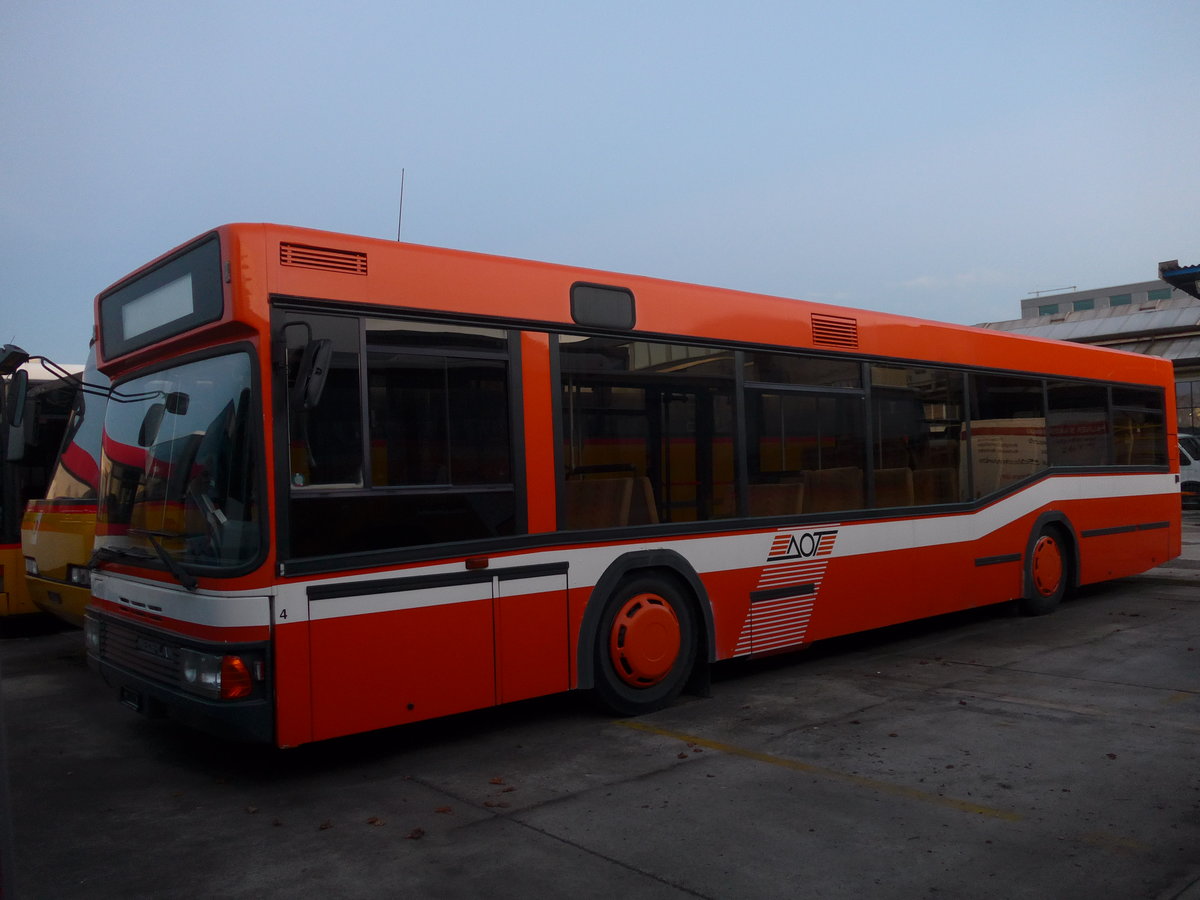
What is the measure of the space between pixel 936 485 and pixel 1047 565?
2474 mm

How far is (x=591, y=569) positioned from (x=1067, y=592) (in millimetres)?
8682

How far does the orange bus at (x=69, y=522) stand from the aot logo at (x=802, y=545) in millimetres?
5867

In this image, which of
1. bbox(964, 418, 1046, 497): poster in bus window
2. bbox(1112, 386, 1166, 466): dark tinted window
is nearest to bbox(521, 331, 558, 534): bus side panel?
bbox(964, 418, 1046, 497): poster in bus window

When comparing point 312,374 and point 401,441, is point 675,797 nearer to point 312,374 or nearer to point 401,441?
point 401,441

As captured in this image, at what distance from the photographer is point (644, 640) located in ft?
21.9

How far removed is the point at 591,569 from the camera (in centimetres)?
639

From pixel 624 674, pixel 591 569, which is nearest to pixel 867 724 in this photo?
pixel 624 674

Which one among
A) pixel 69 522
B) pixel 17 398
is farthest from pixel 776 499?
pixel 69 522

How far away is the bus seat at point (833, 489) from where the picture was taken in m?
7.91

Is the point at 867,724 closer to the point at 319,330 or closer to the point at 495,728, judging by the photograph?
the point at 495,728

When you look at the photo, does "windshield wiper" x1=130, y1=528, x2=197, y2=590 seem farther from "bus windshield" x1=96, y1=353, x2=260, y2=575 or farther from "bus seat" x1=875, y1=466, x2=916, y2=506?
"bus seat" x1=875, y1=466, x2=916, y2=506

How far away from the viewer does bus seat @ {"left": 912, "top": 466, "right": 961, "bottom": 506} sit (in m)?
8.93

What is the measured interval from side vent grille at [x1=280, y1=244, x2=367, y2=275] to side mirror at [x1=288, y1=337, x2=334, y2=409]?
53 centimetres

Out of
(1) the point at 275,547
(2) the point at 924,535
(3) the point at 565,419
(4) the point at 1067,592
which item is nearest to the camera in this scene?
(1) the point at 275,547
